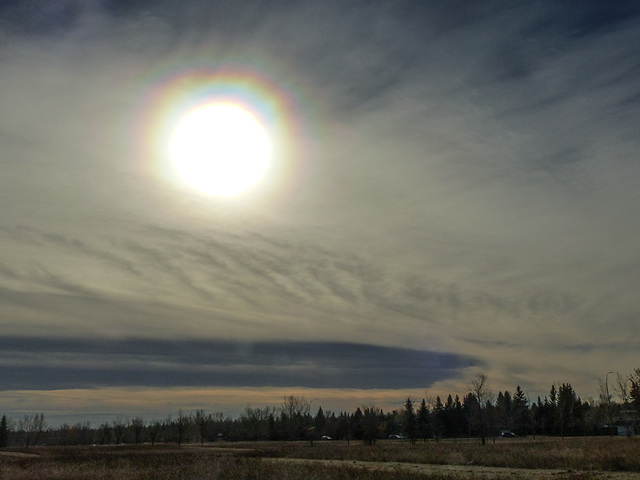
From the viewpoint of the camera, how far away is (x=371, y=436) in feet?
310

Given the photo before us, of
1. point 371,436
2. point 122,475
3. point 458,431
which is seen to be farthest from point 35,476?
point 458,431

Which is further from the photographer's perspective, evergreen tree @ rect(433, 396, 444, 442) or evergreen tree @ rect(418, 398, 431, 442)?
evergreen tree @ rect(433, 396, 444, 442)

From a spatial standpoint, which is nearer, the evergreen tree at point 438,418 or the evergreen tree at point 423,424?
the evergreen tree at point 423,424

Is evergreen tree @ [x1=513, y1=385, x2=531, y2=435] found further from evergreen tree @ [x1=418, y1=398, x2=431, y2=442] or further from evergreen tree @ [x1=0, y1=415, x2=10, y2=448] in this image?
evergreen tree @ [x1=0, y1=415, x2=10, y2=448]

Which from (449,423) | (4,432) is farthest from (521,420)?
(4,432)

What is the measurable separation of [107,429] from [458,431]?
103 meters

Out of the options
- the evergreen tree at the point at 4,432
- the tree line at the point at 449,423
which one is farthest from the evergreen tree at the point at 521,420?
the evergreen tree at the point at 4,432

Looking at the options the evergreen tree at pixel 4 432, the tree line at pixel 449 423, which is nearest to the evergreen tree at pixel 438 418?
the tree line at pixel 449 423

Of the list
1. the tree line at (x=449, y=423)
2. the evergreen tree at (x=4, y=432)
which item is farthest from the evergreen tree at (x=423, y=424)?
the evergreen tree at (x=4, y=432)

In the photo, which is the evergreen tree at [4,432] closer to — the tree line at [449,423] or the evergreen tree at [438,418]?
the tree line at [449,423]

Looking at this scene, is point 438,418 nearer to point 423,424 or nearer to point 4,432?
point 423,424

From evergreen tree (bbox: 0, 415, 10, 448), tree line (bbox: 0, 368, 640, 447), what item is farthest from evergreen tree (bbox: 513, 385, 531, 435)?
evergreen tree (bbox: 0, 415, 10, 448)

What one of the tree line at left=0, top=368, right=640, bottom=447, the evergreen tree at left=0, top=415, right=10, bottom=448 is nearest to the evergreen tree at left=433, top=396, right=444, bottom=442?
the tree line at left=0, top=368, right=640, bottom=447

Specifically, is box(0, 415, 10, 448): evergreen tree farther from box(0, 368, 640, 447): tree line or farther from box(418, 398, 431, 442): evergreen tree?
box(418, 398, 431, 442): evergreen tree
